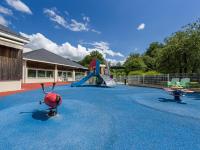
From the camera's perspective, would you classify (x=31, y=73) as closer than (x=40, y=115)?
No

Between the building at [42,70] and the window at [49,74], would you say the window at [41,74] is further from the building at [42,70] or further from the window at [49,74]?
the window at [49,74]

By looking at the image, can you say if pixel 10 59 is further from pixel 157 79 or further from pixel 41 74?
pixel 157 79

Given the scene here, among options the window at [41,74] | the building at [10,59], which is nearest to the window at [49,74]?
the window at [41,74]

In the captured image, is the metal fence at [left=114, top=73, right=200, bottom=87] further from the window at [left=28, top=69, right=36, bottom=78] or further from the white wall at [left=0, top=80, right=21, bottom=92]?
the white wall at [left=0, top=80, right=21, bottom=92]

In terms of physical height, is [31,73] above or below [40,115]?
above

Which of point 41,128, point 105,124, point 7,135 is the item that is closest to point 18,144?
point 7,135

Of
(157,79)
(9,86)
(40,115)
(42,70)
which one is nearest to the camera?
(40,115)

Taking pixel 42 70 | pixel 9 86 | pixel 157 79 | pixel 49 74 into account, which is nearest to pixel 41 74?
pixel 42 70

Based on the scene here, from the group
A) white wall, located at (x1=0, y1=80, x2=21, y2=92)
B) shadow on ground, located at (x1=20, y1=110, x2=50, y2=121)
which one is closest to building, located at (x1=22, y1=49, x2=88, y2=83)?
white wall, located at (x1=0, y1=80, x2=21, y2=92)

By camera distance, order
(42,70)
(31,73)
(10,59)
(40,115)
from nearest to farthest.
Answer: (40,115) < (10,59) < (31,73) < (42,70)

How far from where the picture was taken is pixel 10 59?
12961 millimetres

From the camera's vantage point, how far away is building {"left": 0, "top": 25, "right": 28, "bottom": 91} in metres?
12.3

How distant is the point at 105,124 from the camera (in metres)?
5.33

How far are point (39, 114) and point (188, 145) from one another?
5151mm
